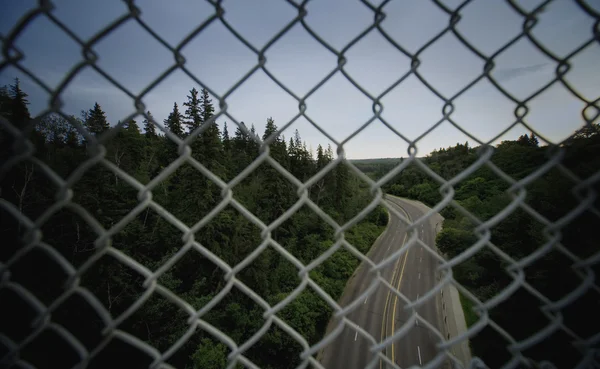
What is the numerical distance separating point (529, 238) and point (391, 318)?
7729 mm

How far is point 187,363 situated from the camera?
11367mm

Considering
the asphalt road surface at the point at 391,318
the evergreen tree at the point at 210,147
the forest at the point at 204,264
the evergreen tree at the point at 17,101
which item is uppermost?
the evergreen tree at the point at 210,147

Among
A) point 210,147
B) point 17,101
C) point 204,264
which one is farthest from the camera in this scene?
point 204,264

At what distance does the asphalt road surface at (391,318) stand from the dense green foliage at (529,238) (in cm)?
192

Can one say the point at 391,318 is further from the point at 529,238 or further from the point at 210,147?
the point at 210,147

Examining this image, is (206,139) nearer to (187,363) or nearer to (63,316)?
(63,316)

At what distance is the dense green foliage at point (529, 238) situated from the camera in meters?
1.99

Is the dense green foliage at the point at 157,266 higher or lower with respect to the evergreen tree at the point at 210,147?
lower

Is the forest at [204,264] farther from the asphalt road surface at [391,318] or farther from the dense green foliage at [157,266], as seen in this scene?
the asphalt road surface at [391,318]

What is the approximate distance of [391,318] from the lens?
47.0 ft

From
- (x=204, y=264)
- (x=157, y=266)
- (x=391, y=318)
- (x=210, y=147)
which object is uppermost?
(x=210, y=147)

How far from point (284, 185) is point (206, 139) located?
717 cm

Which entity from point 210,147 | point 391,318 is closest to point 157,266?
point 210,147

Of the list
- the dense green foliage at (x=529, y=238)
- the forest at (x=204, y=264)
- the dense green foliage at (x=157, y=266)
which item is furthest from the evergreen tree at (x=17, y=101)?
the dense green foliage at (x=529, y=238)
